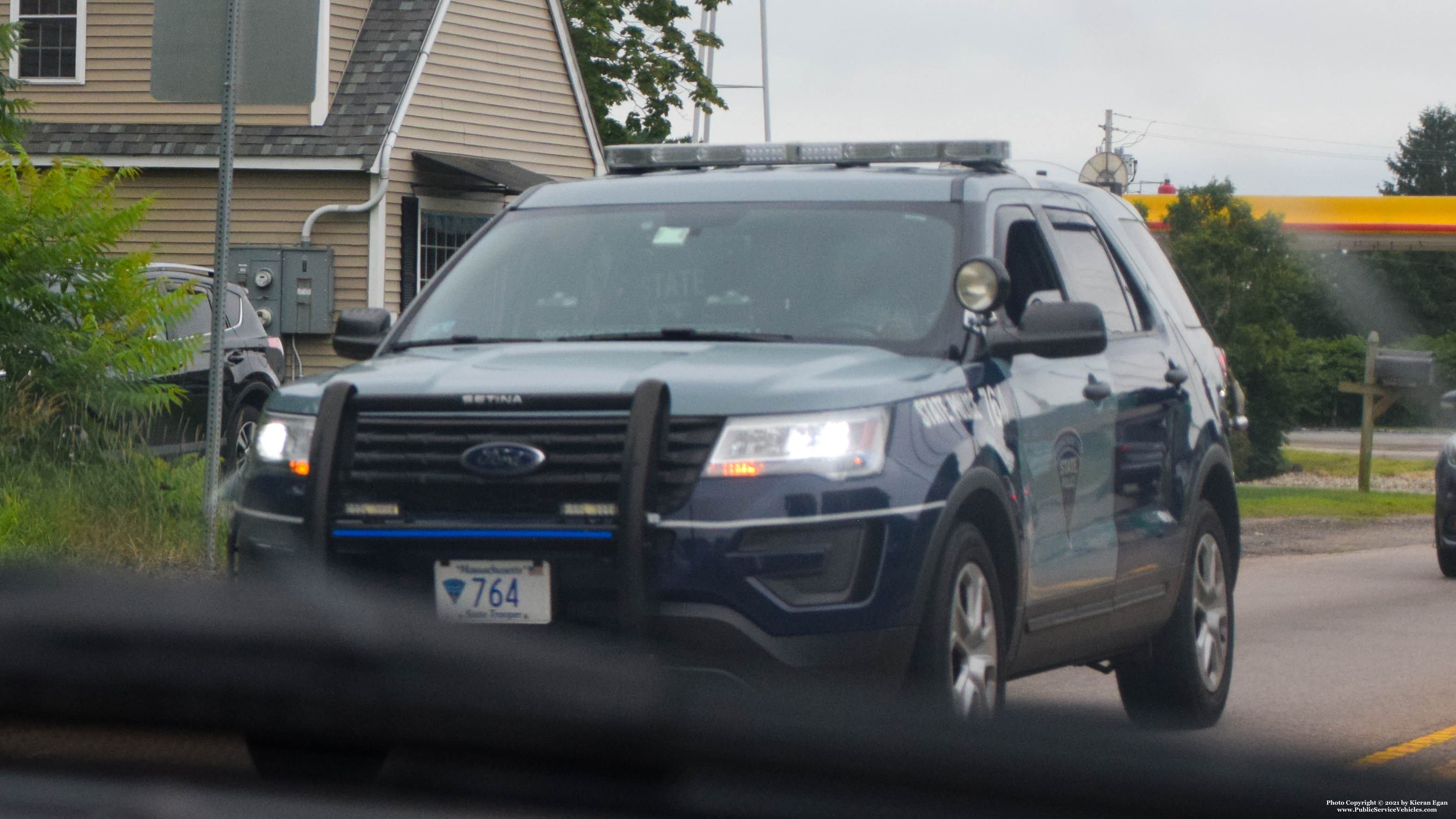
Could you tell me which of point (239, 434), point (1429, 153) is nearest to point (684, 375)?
point (239, 434)

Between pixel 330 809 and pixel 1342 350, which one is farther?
pixel 1342 350

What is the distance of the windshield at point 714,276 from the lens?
6031 millimetres

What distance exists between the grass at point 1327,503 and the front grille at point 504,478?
16025 mm

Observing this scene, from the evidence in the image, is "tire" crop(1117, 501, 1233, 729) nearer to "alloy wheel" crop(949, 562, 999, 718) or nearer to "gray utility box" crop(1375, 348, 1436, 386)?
"alloy wheel" crop(949, 562, 999, 718)

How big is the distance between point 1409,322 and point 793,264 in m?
81.6

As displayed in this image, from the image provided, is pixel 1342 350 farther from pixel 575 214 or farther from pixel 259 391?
pixel 575 214

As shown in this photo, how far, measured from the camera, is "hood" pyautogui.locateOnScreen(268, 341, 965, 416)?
197 inches

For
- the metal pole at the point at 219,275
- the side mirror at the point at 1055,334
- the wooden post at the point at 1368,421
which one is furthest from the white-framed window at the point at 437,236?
the side mirror at the point at 1055,334

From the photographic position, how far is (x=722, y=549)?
4.81 m

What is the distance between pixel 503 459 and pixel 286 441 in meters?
0.76

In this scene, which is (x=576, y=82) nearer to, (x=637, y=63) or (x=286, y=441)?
(x=637, y=63)

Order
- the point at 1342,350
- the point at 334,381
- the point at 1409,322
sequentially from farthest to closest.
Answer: the point at 1409,322, the point at 1342,350, the point at 334,381

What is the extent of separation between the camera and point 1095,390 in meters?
6.54

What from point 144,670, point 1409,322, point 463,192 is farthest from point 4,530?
point 1409,322
